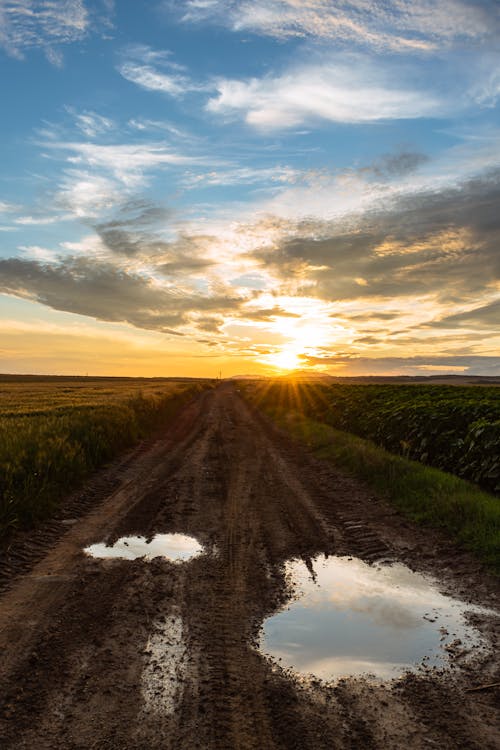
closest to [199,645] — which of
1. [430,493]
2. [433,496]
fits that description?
[433,496]

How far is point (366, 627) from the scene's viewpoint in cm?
523

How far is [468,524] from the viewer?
326 inches

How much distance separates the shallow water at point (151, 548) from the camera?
712 cm

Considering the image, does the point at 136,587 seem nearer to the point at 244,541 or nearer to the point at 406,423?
the point at 244,541

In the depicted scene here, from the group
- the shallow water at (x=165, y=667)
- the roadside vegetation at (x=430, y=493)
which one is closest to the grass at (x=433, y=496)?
the roadside vegetation at (x=430, y=493)

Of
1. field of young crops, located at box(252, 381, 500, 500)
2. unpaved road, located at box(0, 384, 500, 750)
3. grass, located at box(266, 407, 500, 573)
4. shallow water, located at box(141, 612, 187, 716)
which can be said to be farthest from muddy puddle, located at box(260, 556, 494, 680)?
field of young crops, located at box(252, 381, 500, 500)

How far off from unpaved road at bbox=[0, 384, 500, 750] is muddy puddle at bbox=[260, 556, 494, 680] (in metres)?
0.22

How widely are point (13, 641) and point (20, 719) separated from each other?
1.20 metres

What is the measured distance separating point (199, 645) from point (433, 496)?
668 cm

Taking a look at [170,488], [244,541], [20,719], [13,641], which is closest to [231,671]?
[20,719]

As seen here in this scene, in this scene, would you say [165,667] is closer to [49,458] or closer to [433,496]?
[433,496]

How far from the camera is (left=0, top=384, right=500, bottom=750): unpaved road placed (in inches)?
139

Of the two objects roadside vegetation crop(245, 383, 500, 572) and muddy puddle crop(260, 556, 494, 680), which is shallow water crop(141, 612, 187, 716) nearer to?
muddy puddle crop(260, 556, 494, 680)

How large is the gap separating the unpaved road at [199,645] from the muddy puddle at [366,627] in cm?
22
